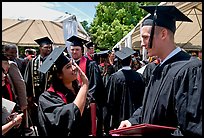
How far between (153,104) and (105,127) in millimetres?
3172

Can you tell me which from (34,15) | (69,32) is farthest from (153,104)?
(34,15)

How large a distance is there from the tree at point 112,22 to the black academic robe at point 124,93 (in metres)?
29.0

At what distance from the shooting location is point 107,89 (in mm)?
5438

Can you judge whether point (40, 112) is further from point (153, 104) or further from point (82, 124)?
point (153, 104)

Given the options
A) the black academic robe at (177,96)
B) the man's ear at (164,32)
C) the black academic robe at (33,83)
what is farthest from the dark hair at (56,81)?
the black academic robe at (33,83)

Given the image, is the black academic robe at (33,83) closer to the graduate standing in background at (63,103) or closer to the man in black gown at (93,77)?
the man in black gown at (93,77)

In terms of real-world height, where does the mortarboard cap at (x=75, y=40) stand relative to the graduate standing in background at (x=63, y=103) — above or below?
above

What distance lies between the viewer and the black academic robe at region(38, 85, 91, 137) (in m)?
2.67

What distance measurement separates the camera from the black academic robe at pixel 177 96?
7.30 feet

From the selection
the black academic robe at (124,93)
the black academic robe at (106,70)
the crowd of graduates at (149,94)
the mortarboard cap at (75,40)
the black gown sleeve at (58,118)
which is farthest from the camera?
the black academic robe at (106,70)

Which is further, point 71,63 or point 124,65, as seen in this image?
point 124,65

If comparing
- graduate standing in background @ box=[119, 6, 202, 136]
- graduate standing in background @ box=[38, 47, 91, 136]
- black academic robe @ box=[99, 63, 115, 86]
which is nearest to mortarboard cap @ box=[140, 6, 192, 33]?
graduate standing in background @ box=[119, 6, 202, 136]

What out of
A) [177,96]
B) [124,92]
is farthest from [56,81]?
[124,92]

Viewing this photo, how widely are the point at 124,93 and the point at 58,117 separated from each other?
2.65m
